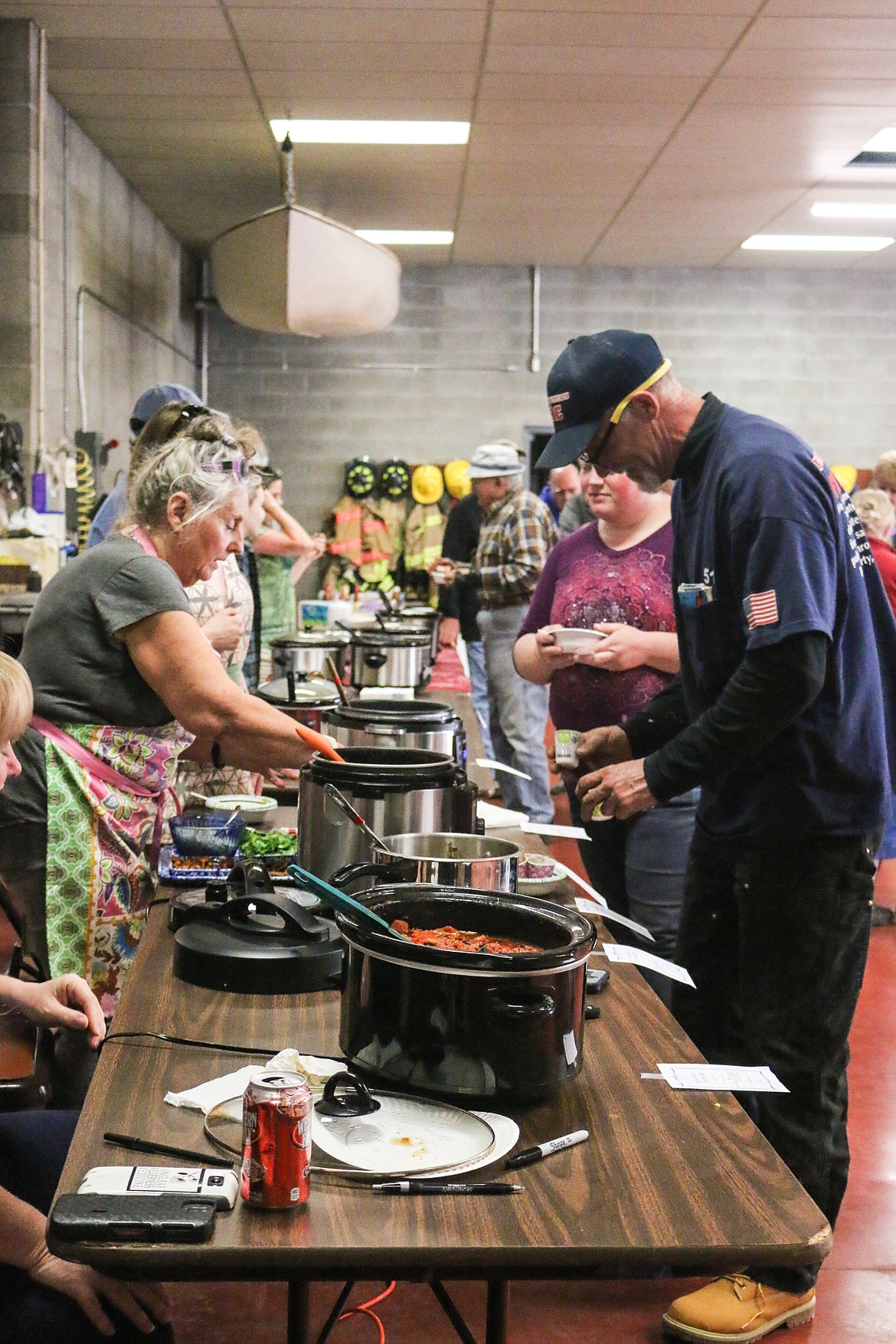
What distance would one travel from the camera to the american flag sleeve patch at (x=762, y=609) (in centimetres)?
195

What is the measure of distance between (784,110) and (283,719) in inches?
224

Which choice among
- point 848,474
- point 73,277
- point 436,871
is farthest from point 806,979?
point 848,474

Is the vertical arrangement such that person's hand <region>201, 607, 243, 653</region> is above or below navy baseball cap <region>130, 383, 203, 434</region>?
below

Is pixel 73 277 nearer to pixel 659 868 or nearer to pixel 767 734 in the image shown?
pixel 659 868

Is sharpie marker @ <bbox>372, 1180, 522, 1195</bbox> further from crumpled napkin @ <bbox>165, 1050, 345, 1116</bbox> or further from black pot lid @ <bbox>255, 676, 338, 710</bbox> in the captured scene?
black pot lid @ <bbox>255, 676, 338, 710</bbox>

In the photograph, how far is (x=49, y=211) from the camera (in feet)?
21.7

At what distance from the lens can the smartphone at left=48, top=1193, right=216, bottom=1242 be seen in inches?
39.8

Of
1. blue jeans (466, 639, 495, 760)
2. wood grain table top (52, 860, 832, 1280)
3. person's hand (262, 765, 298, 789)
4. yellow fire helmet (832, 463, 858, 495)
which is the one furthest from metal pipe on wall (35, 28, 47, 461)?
yellow fire helmet (832, 463, 858, 495)

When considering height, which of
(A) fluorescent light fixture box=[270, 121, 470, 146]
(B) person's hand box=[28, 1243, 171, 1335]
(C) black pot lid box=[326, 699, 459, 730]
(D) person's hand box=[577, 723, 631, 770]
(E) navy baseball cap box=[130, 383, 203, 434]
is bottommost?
(B) person's hand box=[28, 1243, 171, 1335]

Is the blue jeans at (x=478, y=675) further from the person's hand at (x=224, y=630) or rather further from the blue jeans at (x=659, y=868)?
the blue jeans at (x=659, y=868)

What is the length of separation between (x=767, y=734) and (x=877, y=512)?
3492 mm

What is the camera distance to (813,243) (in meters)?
10.0

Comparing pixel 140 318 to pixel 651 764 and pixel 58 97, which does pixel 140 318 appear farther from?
pixel 651 764

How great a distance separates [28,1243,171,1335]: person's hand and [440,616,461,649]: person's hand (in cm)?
564
